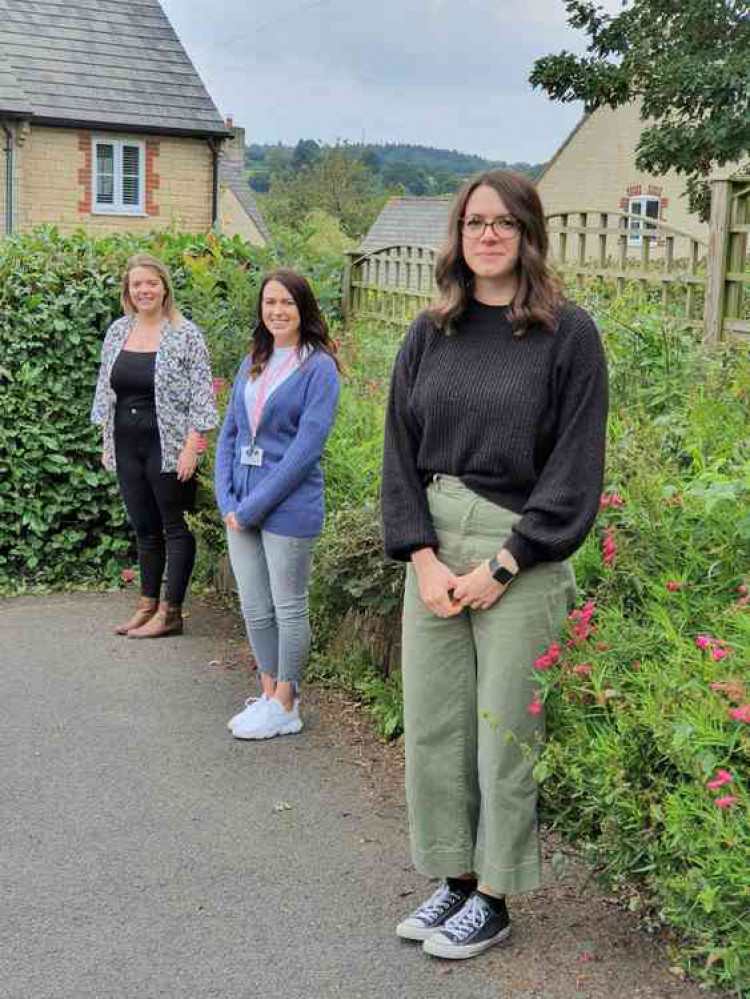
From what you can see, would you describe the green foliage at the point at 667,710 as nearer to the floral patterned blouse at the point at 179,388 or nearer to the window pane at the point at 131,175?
the floral patterned blouse at the point at 179,388

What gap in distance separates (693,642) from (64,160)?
2855 cm

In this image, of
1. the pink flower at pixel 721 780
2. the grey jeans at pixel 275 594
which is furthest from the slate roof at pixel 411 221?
the pink flower at pixel 721 780

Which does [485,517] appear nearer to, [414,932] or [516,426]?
[516,426]

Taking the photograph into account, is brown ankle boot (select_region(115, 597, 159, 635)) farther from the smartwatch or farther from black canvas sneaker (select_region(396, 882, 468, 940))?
the smartwatch

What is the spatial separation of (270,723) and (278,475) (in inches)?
45.2

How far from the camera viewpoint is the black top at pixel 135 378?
7176 mm

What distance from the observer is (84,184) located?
30.3 metres

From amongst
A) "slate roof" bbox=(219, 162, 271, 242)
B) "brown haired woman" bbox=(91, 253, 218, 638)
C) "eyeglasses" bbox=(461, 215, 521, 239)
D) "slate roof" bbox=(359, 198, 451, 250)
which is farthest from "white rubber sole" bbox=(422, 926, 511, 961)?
"slate roof" bbox=(219, 162, 271, 242)

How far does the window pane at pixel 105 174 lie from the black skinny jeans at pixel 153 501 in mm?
24696

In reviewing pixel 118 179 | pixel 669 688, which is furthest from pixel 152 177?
pixel 669 688

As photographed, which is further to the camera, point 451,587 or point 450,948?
point 450,948

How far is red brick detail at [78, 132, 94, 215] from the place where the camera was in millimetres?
30078

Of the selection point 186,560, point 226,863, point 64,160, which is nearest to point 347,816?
point 226,863

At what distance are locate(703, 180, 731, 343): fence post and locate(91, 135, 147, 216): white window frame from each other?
78.5ft
